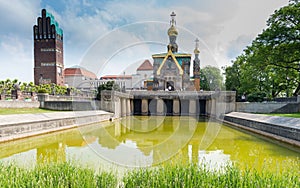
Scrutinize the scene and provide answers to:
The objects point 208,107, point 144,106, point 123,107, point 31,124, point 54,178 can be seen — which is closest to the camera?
point 54,178

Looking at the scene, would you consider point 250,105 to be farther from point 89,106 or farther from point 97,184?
point 97,184

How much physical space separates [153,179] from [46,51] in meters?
63.6

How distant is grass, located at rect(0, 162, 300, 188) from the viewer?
3.48 meters

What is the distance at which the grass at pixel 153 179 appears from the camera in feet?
11.4

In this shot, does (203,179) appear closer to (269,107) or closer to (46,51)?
(269,107)

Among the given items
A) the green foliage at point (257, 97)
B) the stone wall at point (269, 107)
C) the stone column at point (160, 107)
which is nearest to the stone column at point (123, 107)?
the stone column at point (160, 107)

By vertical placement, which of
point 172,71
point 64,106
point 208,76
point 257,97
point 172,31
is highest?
point 172,31

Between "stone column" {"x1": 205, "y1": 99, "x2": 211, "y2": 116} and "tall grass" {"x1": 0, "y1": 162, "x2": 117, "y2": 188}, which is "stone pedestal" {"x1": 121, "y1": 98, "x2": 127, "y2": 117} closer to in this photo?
"stone column" {"x1": 205, "y1": 99, "x2": 211, "y2": 116}

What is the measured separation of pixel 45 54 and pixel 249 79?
172 ft

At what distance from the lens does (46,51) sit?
193 ft

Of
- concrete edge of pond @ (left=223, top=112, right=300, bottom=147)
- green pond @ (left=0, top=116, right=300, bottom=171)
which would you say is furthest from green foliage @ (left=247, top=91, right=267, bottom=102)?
green pond @ (left=0, top=116, right=300, bottom=171)

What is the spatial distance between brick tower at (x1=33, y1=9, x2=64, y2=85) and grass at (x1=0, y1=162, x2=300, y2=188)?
192ft

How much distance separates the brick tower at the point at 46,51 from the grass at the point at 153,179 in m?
58.6

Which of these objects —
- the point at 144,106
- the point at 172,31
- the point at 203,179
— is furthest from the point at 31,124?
the point at 172,31
